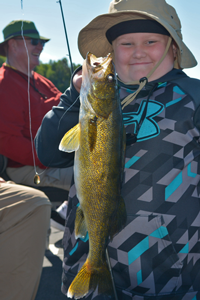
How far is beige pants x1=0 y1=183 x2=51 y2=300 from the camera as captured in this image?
2.56m

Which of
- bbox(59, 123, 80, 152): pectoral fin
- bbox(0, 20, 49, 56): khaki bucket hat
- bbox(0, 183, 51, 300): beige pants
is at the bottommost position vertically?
bbox(0, 183, 51, 300): beige pants

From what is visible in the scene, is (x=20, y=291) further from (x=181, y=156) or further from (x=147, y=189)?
(x=181, y=156)

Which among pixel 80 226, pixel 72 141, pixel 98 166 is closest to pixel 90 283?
pixel 80 226

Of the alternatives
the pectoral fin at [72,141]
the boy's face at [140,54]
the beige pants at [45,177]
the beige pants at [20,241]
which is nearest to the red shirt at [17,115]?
the beige pants at [45,177]

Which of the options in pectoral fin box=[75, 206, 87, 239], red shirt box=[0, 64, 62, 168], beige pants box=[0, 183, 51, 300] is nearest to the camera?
pectoral fin box=[75, 206, 87, 239]

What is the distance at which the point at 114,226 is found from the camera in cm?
148

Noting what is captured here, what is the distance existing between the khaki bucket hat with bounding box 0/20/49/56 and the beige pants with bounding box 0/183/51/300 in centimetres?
347

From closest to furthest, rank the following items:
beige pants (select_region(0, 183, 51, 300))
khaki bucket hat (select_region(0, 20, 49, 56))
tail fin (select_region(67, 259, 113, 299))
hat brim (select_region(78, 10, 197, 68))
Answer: tail fin (select_region(67, 259, 113, 299)) < hat brim (select_region(78, 10, 197, 68)) < beige pants (select_region(0, 183, 51, 300)) < khaki bucket hat (select_region(0, 20, 49, 56))

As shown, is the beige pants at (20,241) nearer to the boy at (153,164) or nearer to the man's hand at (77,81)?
the boy at (153,164)

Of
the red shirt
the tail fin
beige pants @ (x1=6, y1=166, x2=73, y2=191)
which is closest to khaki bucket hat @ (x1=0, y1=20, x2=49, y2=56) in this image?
the red shirt

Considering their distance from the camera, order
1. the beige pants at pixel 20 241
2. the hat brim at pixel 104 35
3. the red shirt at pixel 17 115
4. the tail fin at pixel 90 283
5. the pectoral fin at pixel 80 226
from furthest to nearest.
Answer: the red shirt at pixel 17 115
the beige pants at pixel 20 241
the hat brim at pixel 104 35
the pectoral fin at pixel 80 226
the tail fin at pixel 90 283

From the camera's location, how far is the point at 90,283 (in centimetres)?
141

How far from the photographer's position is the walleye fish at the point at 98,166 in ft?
4.68

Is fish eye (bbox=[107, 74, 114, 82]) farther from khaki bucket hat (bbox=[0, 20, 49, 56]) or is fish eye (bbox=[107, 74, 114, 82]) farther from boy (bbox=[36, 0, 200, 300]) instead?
khaki bucket hat (bbox=[0, 20, 49, 56])
